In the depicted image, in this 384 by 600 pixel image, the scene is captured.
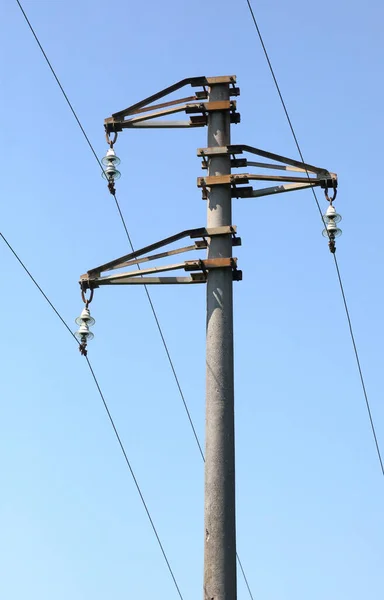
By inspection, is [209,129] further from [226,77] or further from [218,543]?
[218,543]

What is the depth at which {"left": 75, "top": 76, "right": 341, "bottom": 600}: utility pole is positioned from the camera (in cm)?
727

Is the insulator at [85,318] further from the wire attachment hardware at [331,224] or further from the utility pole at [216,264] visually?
the wire attachment hardware at [331,224]

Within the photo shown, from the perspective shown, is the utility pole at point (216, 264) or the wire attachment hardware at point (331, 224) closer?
the utility pole at point (216, 264)

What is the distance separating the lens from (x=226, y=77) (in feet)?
30.1

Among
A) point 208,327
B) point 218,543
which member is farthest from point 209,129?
point 218,543

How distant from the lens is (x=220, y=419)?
758 cm

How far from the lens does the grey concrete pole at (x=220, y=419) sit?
7148mm

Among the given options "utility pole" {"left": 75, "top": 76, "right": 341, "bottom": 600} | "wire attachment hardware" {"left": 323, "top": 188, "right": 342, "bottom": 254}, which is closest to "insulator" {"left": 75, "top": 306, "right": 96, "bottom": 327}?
"utility pole" {"left": 75, "top": 76, "right": 341, "bottom": 600}

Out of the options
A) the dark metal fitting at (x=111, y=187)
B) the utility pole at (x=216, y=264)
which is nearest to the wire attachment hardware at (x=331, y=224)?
the utility pole at (x=216, y=264)

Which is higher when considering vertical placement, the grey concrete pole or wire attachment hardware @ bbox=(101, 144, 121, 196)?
wire attachment hardware @ bbox=(101, 144, 121, 196)

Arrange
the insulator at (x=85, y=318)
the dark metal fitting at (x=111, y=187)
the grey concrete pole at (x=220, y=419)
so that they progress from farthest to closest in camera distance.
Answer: the dark metal fitting at (x=111, y=187), the insulator at (x=85, y=318), the grey concrete pole at (x=220, y=419)

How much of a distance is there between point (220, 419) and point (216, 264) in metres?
1.35

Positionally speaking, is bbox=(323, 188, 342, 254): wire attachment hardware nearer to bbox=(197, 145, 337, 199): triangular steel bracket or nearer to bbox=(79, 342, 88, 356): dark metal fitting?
bbox=(197, 145, 337, 199): triangular steel bracket

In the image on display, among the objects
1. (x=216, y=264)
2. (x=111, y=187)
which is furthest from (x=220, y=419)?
(x=111, y=187)
